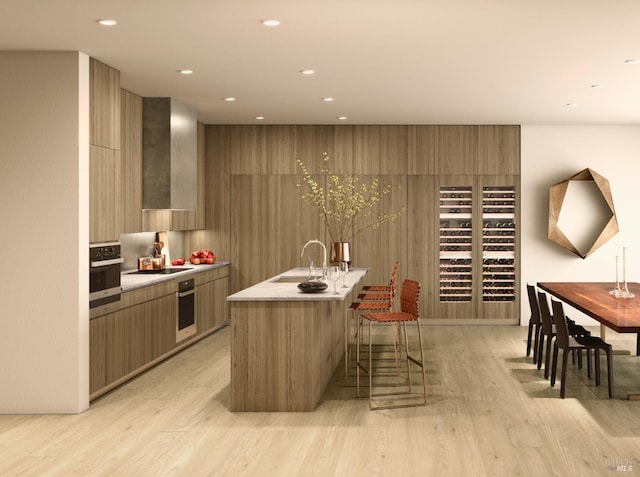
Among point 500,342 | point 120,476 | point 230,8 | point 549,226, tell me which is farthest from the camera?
point 549,226

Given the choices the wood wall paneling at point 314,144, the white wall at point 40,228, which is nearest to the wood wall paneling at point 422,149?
the wood wall paneling at point 314,144

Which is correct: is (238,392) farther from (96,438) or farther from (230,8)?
(230,8)

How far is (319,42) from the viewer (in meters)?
5.13

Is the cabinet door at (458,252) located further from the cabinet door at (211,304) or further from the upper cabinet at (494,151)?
the cabinet door at (211,304)

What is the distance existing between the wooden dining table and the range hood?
4.01 meters

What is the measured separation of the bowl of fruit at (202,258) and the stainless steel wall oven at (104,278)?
3066 millimetres

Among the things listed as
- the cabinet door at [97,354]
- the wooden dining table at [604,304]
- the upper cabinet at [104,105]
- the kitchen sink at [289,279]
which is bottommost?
the cabinet door at [97,354]

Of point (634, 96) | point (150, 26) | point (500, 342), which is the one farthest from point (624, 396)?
point (150, 26)

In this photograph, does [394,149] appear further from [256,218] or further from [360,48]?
[360,48]

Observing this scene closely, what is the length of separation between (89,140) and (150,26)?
1.19 meters

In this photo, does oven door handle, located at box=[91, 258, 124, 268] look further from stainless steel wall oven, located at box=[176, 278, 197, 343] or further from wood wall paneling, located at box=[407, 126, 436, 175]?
wood wall paneling, located at box=[407, 126, 436, 175]

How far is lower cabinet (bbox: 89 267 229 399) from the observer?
5660 millimetres

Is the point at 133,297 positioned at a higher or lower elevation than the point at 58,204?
lower

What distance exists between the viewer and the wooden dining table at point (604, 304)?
16.3ft
